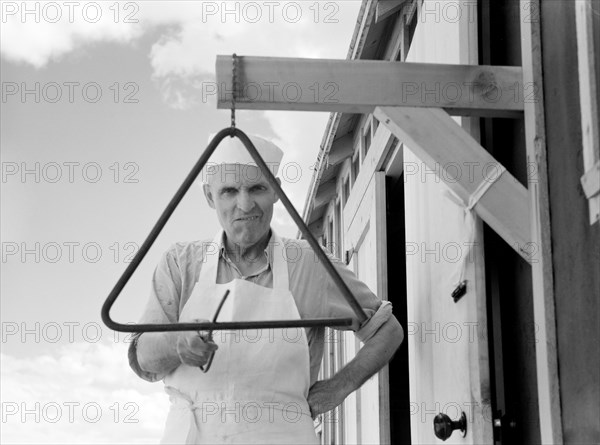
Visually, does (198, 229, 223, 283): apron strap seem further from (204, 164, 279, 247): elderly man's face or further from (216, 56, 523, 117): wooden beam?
(216, 56, 523, 117): wooden beam

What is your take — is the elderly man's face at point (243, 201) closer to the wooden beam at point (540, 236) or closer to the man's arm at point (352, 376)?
the man's arm at point (352, 376)

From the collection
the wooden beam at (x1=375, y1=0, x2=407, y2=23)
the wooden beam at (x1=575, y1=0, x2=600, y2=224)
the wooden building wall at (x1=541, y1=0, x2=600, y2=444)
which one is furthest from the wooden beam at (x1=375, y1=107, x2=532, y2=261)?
the wooden beam at (x1=375, y1=0, x2=407, y2=23)

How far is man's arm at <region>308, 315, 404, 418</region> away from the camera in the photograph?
351 cm

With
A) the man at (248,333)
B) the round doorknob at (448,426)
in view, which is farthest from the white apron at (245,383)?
the round doorknob at (448,426)

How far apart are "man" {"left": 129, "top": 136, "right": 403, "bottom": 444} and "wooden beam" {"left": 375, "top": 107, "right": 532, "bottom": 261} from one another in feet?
2.30

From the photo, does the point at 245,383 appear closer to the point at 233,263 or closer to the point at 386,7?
the point at 233,263

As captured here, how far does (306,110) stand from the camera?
3.06 metres

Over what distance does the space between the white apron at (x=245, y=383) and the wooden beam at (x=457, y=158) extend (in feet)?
2.72

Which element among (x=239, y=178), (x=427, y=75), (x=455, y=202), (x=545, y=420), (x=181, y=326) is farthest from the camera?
(x=239, y=178)

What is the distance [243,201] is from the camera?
3.56 meters

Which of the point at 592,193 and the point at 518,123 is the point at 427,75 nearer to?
the point at 518,123

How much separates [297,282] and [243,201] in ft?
1.24

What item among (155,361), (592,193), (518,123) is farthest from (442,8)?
(155,361)

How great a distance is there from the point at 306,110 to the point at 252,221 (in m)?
0.66
